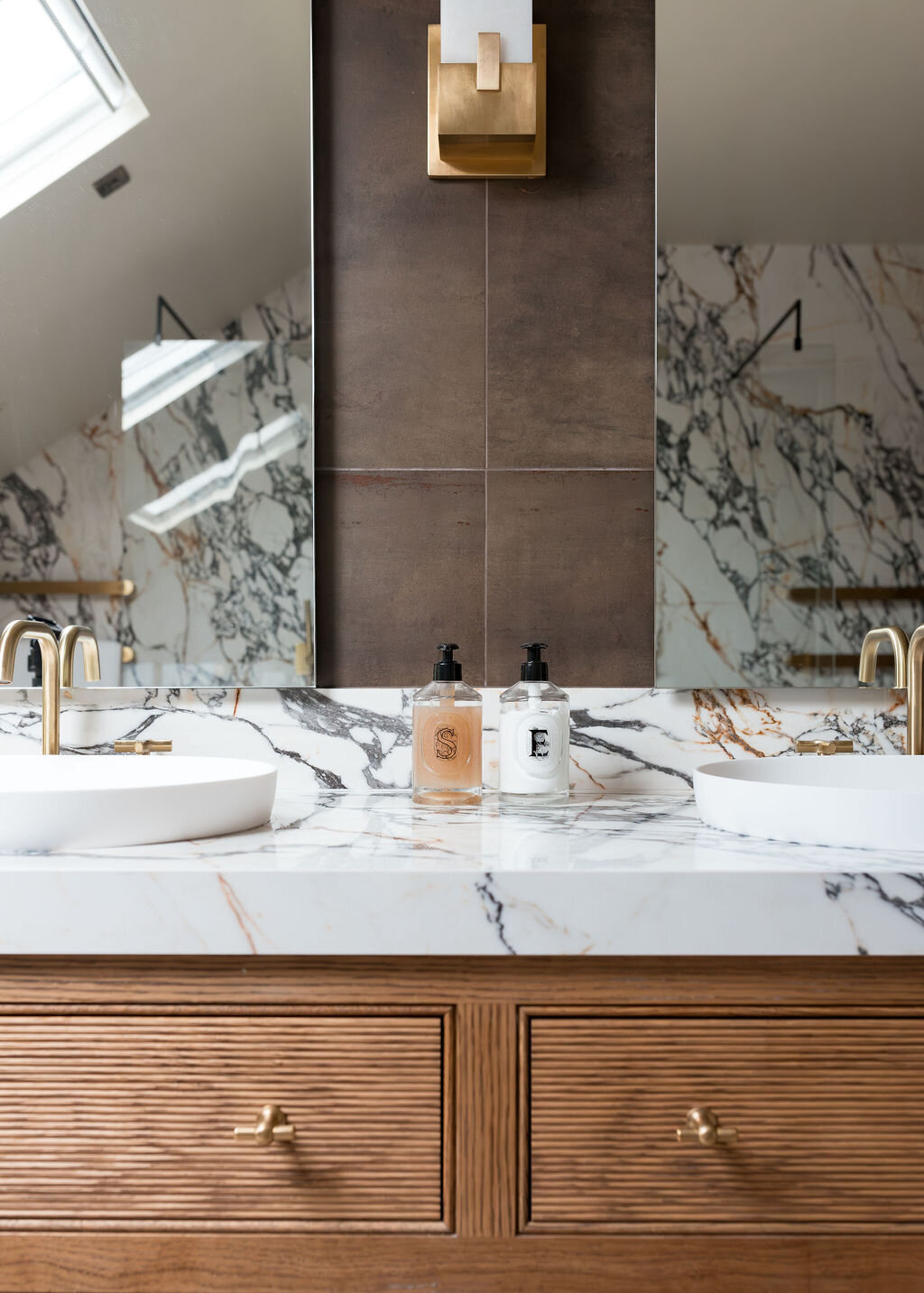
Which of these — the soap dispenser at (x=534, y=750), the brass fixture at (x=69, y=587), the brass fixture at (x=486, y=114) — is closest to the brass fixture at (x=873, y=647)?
the soap dispenser at (x=534, y=750)

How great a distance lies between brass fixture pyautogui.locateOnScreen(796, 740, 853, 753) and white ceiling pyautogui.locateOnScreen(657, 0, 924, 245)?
2.33ft

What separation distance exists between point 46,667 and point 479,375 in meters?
0.71

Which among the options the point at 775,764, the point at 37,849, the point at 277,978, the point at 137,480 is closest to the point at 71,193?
the point at 137,480

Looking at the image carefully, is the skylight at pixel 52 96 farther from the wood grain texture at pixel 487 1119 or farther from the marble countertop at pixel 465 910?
the wood grain texture at pixel 487 1119

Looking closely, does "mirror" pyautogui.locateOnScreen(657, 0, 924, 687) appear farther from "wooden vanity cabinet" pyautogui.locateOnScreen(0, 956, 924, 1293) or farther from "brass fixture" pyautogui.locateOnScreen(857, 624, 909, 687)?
"wooden vanity cabinet" pyautogui.locateOnScreen(0, 956, 924, 1293)

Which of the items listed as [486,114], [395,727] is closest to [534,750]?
[395,727]

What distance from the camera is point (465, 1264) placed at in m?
0.81

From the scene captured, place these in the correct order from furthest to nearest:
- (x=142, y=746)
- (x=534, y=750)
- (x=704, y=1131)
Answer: (x=142, y=746) < (x=534, y=750) < (x=704, y=1131)

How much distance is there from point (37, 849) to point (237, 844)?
7.1 inches

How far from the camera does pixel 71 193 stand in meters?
1.34

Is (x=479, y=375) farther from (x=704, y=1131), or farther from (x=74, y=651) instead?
(x=704, y=1131)

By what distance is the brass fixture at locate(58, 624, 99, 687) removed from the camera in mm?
1295

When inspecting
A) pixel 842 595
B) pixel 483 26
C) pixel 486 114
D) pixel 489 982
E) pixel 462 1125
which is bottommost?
pixel 462 1125

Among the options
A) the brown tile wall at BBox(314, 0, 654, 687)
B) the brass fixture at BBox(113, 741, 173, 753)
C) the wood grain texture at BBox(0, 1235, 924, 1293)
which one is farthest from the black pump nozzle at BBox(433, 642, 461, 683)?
the wood grain texture at BBox(0, 1235, 924, 1293)
